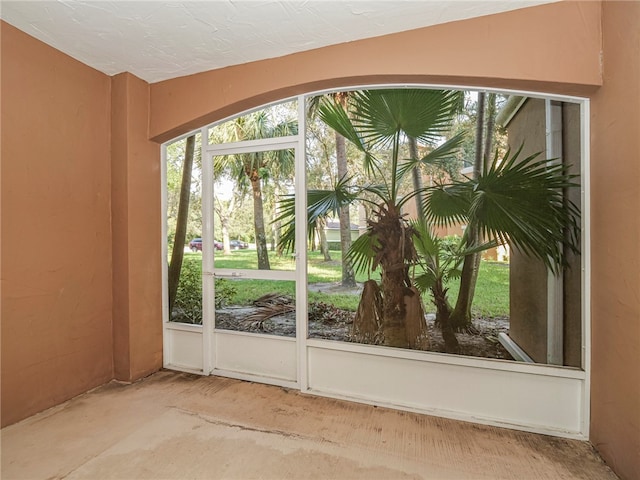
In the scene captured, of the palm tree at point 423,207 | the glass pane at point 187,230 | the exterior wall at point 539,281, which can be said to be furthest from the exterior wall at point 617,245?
the glass pane at point 187,230

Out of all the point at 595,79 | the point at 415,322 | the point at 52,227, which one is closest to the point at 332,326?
the point at 415,322

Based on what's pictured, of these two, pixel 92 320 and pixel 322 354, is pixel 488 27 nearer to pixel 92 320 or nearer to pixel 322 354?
pixel 322 354

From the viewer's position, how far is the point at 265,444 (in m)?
1.71

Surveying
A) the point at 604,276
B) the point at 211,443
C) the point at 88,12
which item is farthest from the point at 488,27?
the point at 211,443

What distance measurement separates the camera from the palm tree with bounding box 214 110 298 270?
2412 millimetres

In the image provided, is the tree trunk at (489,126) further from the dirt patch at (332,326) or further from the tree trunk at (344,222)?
the dirt patch at (332,326)

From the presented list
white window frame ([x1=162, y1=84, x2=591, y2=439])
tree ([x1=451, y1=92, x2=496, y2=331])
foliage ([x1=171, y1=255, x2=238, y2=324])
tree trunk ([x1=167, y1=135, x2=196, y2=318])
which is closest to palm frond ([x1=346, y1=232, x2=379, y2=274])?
white window frame ([x1=162, y1=84, x2=591, y2=439])

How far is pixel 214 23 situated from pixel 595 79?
213 cm

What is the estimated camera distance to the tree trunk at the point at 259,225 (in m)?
2.46

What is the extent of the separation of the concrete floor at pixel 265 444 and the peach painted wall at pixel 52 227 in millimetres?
313

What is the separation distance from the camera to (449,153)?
202 cm

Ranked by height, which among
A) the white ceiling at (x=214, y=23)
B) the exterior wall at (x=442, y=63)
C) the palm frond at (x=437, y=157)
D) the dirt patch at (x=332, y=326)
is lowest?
the dirt patch at (x=332, y=326)

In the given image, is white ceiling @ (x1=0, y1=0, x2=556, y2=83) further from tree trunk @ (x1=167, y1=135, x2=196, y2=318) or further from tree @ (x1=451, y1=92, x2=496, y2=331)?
tree trunk @ (x1=167, y1=135, x2=196, y2=318)

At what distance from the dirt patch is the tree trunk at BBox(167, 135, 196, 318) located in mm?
517
